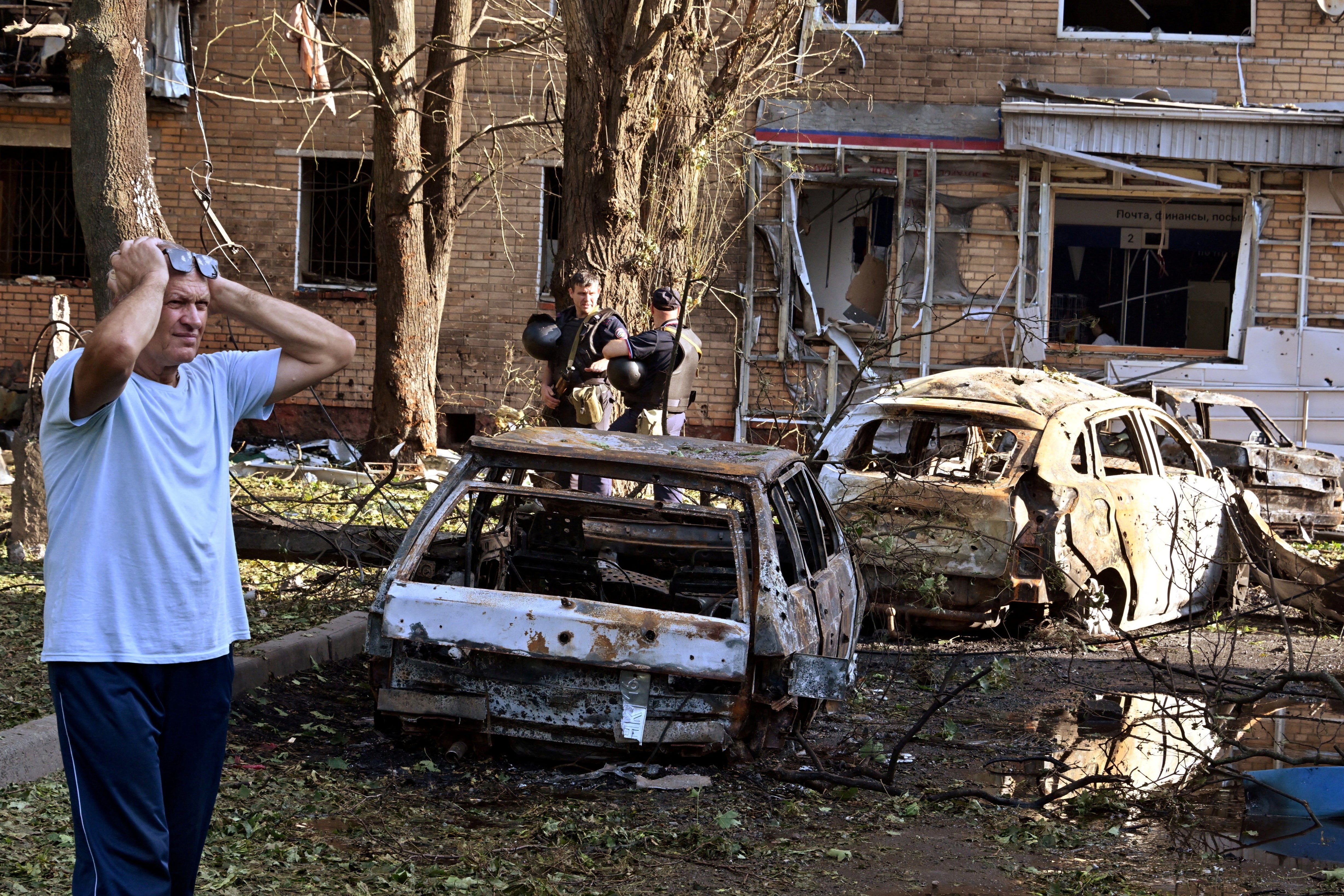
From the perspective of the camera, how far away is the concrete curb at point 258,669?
4.79 metres

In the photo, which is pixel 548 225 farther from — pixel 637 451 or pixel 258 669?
pixel 637 451

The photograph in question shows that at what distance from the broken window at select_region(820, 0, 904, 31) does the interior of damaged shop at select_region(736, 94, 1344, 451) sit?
1.02m

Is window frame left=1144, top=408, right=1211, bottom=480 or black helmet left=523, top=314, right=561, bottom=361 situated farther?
window frame left=1144, top=408, right=1211, bottom=480

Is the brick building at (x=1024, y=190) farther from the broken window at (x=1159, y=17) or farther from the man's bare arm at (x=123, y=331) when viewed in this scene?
the man's bare arm at (x=123, y=331)

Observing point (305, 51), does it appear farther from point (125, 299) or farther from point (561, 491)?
point (125, 299)

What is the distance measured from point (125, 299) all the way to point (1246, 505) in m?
8.54

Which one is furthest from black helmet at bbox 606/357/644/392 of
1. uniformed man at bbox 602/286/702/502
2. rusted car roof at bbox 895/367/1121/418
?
rusted car roof at bbox 895/367/1121/418

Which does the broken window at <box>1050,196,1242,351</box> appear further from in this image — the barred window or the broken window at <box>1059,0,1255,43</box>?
the barred window

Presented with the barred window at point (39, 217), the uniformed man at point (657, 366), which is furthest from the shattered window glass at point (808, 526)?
the barred window at point (39, 217)

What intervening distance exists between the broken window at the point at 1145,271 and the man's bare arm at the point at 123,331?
49.1ft

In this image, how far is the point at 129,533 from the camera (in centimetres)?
296

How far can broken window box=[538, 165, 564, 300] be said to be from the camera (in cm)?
1677

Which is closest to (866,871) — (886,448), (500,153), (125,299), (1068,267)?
(125,299)

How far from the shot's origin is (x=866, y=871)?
4516mm
